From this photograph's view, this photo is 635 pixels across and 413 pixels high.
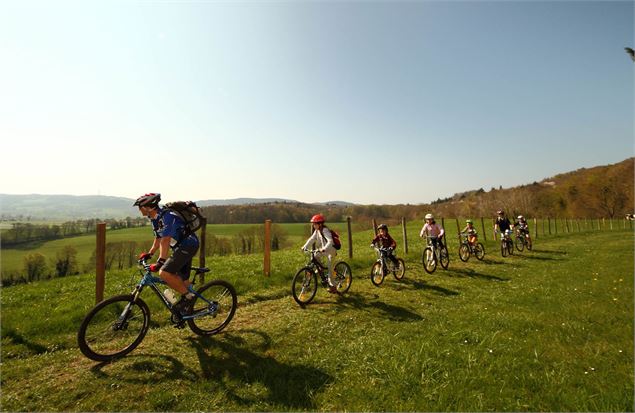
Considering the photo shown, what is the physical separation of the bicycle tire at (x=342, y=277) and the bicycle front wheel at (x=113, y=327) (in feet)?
17.9

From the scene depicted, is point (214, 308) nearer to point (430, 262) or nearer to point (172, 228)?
point (172, 228)

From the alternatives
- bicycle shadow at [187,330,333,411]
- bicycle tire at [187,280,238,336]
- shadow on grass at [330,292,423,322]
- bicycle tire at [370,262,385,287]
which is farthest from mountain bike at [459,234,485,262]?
bicycle shadow at [187,330,333,411]

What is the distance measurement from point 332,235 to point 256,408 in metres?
5.54

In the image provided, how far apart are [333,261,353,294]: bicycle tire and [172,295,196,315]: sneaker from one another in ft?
15.3

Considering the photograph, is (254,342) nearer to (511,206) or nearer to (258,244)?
(258,244)

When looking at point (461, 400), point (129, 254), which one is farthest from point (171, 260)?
point (129, 254)

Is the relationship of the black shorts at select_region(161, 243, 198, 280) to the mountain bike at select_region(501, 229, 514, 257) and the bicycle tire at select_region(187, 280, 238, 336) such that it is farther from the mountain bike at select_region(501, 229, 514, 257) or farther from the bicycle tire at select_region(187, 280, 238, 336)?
the mountain bike at select_region(501, 229, 514, 257)

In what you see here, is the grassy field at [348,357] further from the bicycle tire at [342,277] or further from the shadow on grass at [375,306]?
the bicycle tire at [342,277]

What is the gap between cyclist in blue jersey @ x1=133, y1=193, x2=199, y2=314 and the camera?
5.40 metres

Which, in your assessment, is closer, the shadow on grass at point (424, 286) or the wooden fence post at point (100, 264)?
the wooden fence post at point (100, 264)

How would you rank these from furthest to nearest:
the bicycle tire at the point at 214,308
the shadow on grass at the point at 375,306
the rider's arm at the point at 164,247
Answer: the shadow on grass at the point at 375,306 → the bicycle tire at the point at 214,308 → the rider's arm at the point at 164,247

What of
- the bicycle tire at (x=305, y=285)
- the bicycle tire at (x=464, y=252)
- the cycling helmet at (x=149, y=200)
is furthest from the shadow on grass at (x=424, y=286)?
the cycling helmet at (x=149, y=200)

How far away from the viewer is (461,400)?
12.5 feet

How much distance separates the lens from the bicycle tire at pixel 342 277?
9312mm
